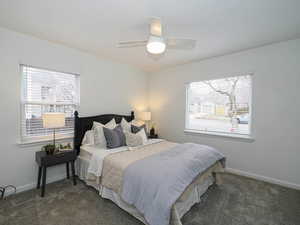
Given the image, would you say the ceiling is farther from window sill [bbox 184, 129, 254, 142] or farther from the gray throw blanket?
the gray throw blanket

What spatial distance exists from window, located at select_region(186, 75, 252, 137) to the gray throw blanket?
4.98 feet

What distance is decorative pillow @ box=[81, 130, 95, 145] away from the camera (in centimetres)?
295

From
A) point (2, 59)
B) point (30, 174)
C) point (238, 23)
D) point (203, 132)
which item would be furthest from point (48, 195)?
point (238, 23)

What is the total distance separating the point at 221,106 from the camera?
3.52 m

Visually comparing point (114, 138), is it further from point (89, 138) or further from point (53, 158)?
point (53, 158)

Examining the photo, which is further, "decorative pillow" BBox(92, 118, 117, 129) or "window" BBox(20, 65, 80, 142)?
"decorative pillow" BBox(92, 118, 117, 129)

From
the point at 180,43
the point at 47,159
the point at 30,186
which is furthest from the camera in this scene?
the point at 30,186

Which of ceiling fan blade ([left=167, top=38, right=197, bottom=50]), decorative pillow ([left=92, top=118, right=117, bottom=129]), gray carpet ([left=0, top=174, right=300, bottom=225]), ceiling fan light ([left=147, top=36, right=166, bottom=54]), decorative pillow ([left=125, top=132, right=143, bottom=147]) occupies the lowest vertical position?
gray carpet ([left=0, top=174, right=300, bottom=225])

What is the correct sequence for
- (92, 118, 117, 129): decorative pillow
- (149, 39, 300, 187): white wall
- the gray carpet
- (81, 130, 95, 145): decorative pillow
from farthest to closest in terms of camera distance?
(92, 118, 117, 129): decorative pillow
(81, 130, 95, 145): decorative pillow
(149, 39, 300, 187): white wall
the gray carpet

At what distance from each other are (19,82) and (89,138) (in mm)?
1463

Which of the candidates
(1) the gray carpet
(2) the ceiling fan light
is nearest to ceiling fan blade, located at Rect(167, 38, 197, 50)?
(2) the ceiling fan light

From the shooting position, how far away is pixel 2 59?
2266 millimetres

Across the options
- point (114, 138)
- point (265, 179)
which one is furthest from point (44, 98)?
point (265, 179)

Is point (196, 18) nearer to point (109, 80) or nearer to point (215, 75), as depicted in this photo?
point (215, 75)
